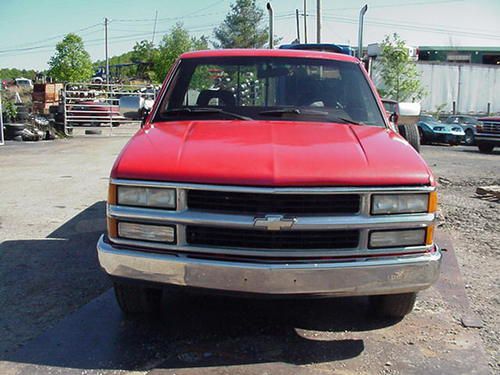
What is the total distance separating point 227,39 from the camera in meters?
63.5

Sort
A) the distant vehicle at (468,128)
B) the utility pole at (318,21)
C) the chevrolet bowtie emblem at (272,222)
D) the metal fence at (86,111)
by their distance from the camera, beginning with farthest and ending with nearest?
the utility pole at (318,21), the distant vehicle at (468,128), the metal fence at (86,111), the chevrolet bowtie emblem at (272,222)

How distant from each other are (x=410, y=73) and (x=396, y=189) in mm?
35213

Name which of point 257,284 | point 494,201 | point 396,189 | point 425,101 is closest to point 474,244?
point 494,201

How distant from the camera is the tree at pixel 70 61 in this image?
149ft

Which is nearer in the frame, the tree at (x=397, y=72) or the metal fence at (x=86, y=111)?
the metal fence at (x=86, y=111)

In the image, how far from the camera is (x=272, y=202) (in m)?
3.09

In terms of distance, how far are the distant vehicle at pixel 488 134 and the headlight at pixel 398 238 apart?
721 inches

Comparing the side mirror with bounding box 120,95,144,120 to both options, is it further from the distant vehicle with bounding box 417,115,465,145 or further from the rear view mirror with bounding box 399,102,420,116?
the distant vehicle with bounding box 417,115,465,145

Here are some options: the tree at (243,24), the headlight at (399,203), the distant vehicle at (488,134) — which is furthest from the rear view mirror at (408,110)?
the tree at (243,24)

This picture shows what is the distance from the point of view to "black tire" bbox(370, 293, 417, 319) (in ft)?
12.5

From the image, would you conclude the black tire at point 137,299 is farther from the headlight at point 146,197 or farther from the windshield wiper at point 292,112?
the windshield wiper at point 292,112

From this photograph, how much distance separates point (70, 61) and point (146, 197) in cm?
4588

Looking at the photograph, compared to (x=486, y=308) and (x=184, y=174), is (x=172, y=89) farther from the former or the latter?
(x=486, y=308)

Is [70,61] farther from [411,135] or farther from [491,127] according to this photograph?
[411,135]
